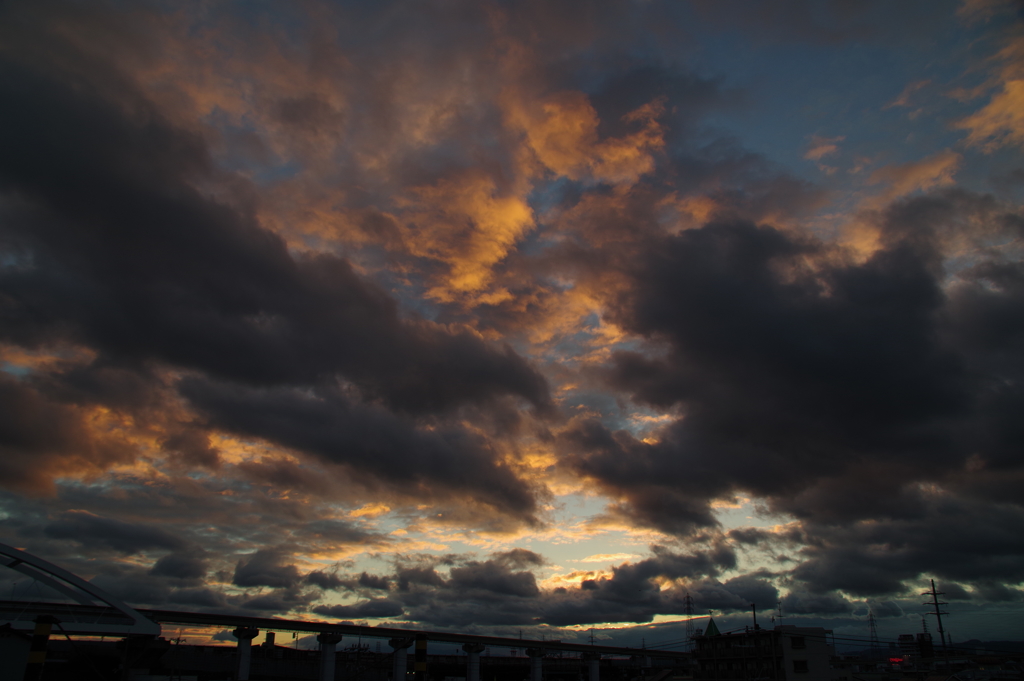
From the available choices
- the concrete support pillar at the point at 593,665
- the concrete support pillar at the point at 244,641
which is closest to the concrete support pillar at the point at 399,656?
the concrete support pillar at the point at 244,641

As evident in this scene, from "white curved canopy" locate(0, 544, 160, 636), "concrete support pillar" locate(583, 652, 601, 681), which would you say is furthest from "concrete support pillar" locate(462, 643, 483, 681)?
"white curved canopy" locate(0, 544, 160, 636)

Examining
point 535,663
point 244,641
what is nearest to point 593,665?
point 535,663

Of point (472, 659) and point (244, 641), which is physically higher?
point (244, 641)

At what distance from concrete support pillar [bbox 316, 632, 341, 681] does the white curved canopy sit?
104 ft

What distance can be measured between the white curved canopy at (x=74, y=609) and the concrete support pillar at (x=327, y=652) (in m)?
31.8

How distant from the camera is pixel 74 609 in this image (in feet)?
247

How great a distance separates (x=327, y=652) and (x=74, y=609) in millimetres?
40775

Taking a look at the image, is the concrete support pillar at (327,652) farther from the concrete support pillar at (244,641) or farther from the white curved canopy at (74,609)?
the white curved canopy at (74,609)

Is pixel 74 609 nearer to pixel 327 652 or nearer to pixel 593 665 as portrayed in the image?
pixel 327 652

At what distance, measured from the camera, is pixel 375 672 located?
424 ft

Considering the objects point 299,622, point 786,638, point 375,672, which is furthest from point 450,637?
point 786,638

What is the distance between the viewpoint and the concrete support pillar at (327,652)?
99625mm

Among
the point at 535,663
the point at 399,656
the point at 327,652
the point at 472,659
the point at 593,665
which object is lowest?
the point at 593,665

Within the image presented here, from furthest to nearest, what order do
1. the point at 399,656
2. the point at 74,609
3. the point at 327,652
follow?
the point at 399,656, the point at 327,652, the point at 74,609
